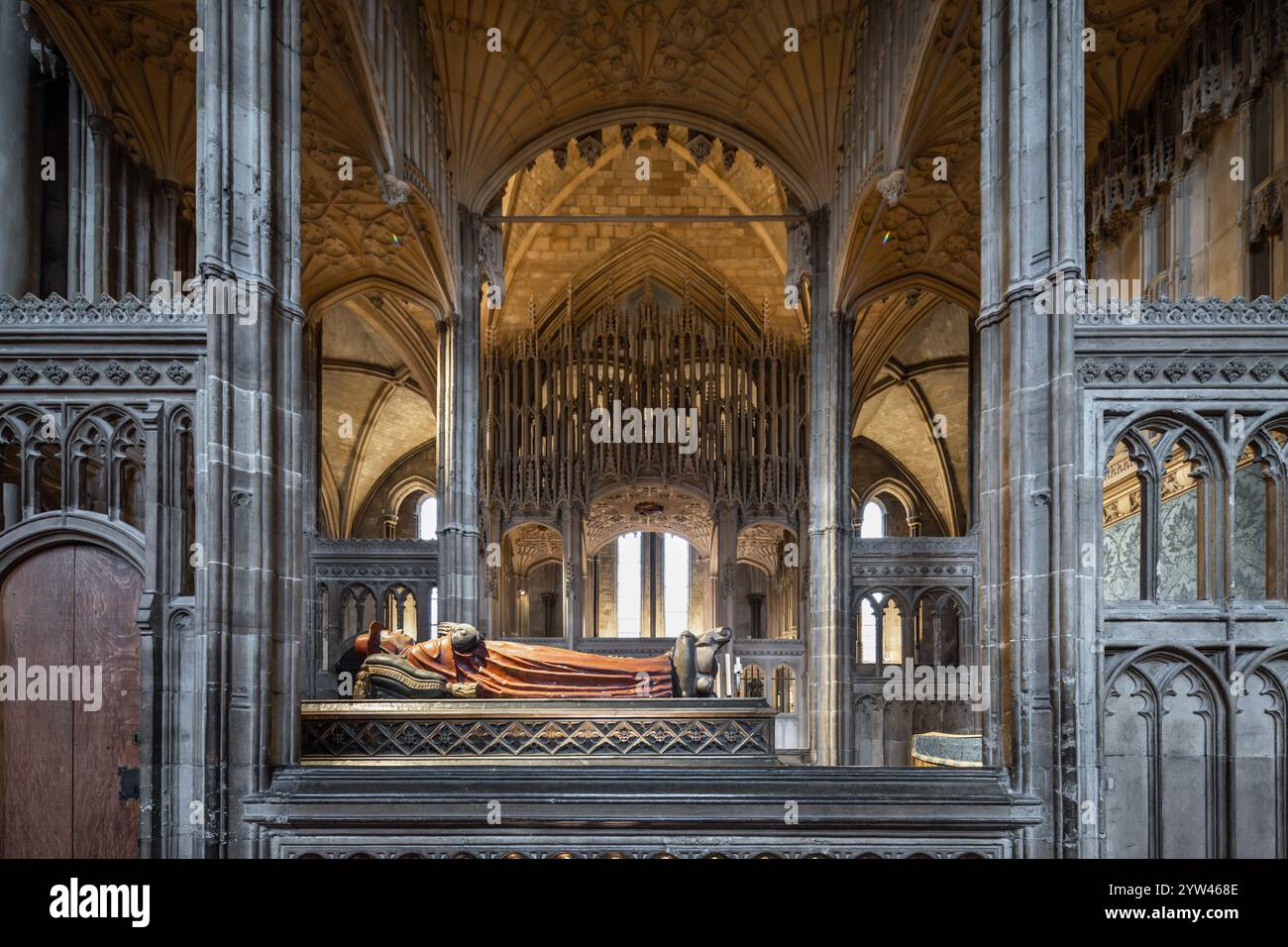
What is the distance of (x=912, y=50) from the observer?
1420 centimetres

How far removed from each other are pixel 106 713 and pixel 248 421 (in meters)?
2.71

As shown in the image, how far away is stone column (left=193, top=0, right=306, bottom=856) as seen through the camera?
9.01 metres

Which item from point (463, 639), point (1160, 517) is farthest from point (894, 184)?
point (463, 639)

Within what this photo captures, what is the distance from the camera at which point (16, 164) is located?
13.0m

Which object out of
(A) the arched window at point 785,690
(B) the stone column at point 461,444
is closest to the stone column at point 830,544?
(A) the arched window at point 785,690

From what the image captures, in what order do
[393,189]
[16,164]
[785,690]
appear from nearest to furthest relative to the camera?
1. [16,164]
2. [393,189]
3. [785,690]

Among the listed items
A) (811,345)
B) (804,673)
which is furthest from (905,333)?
(804,673)

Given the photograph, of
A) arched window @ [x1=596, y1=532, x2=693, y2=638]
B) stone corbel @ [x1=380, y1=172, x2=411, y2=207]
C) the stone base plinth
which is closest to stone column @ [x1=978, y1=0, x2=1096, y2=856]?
the stone base plinth

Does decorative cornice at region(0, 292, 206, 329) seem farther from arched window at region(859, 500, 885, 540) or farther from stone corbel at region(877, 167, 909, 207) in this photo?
arched window at region(859, 500, 885, 540)

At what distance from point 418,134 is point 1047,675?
12475 mm

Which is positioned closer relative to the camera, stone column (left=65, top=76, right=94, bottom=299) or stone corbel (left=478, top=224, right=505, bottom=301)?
stone column (left=65, top=76, right=94, bottom=299)

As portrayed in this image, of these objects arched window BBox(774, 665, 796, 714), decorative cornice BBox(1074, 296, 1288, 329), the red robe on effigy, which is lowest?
arched window BBox(774, 665, 796, 714)

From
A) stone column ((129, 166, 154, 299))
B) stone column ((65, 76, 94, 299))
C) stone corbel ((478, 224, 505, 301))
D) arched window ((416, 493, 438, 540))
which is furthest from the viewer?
arched window ((416, 493, 438, 540))

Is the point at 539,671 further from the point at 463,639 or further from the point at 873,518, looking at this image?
the point at 873,518
